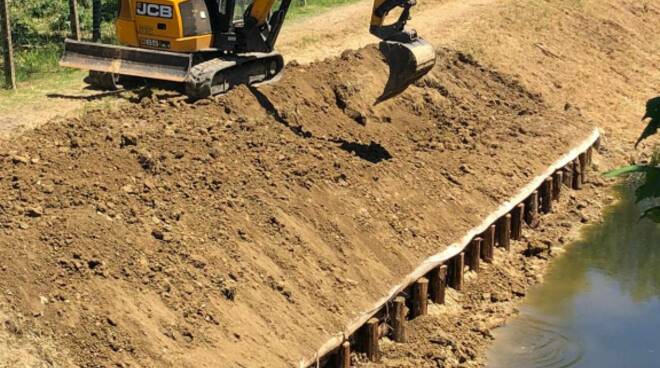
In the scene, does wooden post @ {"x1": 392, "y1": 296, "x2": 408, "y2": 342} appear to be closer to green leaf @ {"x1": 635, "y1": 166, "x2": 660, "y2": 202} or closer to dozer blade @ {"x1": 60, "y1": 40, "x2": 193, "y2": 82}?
dozer blade @ {"x1": 60, "y1": 40, "x2": 193, "y2": 82}

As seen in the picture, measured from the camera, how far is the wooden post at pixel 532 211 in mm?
18484

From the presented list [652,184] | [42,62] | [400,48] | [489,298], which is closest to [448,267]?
[489,298]

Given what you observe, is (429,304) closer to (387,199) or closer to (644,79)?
(387,199)

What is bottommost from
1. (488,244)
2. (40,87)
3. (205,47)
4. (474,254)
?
(488,244)

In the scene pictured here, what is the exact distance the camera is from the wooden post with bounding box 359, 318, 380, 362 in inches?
503

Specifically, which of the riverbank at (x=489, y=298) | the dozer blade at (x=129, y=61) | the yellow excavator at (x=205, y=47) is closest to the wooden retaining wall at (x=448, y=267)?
the riverbank at (x=489, y=298)

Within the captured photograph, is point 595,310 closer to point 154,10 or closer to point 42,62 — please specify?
point 154,10

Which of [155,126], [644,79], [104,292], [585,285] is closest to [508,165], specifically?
[585,285]

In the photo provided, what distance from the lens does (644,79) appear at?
2877cm

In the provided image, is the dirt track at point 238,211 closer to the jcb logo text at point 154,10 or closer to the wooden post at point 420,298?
the wooden post at point 420,298

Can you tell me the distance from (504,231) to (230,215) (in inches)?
238

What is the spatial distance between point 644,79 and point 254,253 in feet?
64.2

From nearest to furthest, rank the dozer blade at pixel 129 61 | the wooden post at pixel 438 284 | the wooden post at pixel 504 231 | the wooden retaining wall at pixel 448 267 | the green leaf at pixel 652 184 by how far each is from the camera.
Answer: the green leaf at pixel 652 184, the wooden retaining wall at pixel 448 267, the wooden post at pixel 438 284, the dozer blade at pixel 129 61, the wooden post at pixel 504 231

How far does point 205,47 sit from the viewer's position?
680 inches
